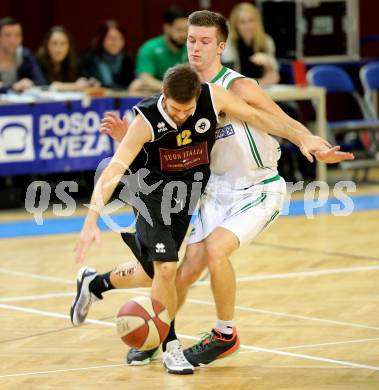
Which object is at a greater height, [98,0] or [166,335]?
[98,0]

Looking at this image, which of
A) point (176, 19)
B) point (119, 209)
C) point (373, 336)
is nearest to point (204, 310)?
point (373, 336)

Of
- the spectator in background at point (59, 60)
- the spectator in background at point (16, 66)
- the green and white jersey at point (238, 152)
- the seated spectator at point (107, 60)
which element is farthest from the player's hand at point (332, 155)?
the seated spectator at point (107, 60)

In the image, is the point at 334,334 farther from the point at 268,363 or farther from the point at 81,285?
the point at 81,285

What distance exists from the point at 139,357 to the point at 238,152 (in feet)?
4.12

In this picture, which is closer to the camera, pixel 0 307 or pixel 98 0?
pixel 0 307

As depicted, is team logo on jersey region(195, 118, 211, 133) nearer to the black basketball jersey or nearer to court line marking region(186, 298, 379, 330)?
the black basketball jersey

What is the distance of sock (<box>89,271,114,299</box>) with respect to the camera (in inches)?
241

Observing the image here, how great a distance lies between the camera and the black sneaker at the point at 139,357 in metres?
5.77

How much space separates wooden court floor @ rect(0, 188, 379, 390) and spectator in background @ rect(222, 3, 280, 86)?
2715mm

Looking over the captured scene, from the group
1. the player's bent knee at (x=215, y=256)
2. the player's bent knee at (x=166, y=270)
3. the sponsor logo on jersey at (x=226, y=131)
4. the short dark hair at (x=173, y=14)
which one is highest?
the short dark hair at (x=173, y=14)

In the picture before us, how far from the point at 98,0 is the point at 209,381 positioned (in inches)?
391

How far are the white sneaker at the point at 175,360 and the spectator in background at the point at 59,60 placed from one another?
20.6ft

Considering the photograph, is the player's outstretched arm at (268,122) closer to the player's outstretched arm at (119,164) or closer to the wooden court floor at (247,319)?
the player's outstretched arm at (119,164)

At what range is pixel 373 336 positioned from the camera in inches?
245
